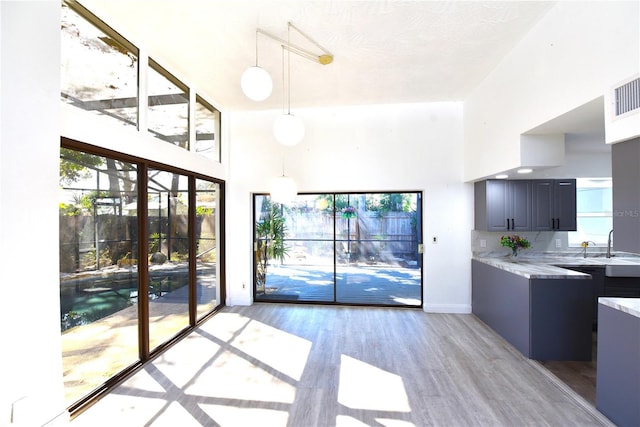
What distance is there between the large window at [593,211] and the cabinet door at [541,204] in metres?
0.82

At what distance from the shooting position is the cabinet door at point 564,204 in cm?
386

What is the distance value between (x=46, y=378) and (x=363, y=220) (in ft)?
13.1

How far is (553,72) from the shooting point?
7.79 ft

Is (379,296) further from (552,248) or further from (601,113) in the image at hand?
(601,113)

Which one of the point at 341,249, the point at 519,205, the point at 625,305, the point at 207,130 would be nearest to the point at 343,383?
the point at 625,305

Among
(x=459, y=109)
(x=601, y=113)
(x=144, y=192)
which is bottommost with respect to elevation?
(x=144, y=192)

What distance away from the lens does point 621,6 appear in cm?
177

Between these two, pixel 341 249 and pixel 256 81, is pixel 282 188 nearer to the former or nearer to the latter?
pixel 256 81

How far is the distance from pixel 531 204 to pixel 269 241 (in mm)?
4067

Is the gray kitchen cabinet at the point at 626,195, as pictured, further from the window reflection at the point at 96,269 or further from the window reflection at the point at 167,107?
the window reflection at the point at 167,107

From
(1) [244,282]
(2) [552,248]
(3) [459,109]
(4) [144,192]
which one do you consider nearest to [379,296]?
(1) [244,282]

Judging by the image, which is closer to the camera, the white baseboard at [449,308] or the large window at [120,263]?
the large window at [120,263]

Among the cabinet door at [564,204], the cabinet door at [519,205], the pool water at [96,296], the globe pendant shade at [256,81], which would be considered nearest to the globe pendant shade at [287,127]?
the globe pendant shade at [256,81]

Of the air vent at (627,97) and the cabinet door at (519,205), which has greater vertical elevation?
the air vent at (627,97)
